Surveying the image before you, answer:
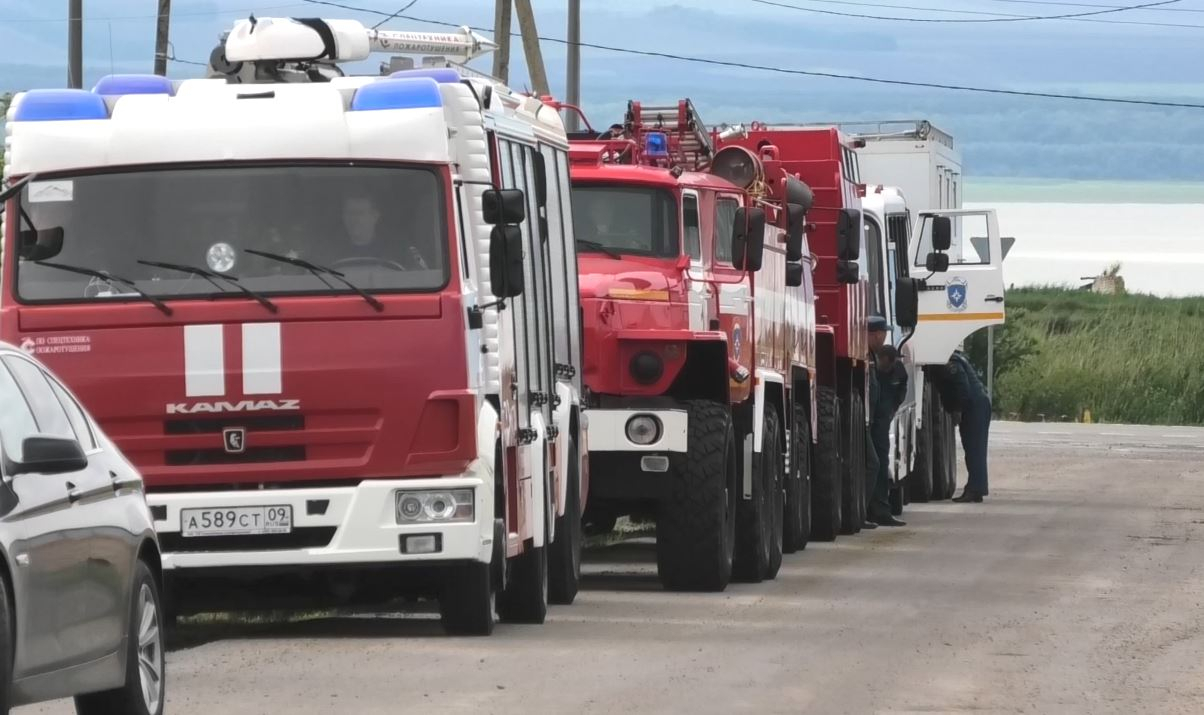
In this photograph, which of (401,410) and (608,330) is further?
(608,330)

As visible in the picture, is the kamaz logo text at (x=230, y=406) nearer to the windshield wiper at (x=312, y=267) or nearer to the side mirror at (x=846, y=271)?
the windshield wiper at (x=312, y=267)

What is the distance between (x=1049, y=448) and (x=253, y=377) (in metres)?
33.4

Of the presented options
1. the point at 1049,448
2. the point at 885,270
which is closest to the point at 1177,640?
the point at 885,270

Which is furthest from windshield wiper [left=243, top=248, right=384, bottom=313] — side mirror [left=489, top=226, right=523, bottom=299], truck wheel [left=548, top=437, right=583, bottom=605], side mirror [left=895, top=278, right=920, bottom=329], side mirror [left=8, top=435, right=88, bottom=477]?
side mirror [left=895, top=278, right=920, bottom=329]

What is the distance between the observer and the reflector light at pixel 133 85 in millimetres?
14125

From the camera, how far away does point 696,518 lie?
58.0ft

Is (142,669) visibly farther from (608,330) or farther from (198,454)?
(608,330)

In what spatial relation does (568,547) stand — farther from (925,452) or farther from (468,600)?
(925,452)

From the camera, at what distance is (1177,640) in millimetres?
14523

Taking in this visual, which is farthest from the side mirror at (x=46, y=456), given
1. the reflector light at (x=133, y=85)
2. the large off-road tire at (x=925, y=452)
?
the large off-road tire at (x=925, y=452)

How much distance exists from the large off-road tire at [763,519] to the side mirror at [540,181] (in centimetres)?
374

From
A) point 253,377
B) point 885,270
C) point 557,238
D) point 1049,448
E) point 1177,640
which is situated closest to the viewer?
point 253,377

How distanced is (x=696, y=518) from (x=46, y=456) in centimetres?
925

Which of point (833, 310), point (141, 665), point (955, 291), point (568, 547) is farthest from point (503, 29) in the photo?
point (141, 665)
